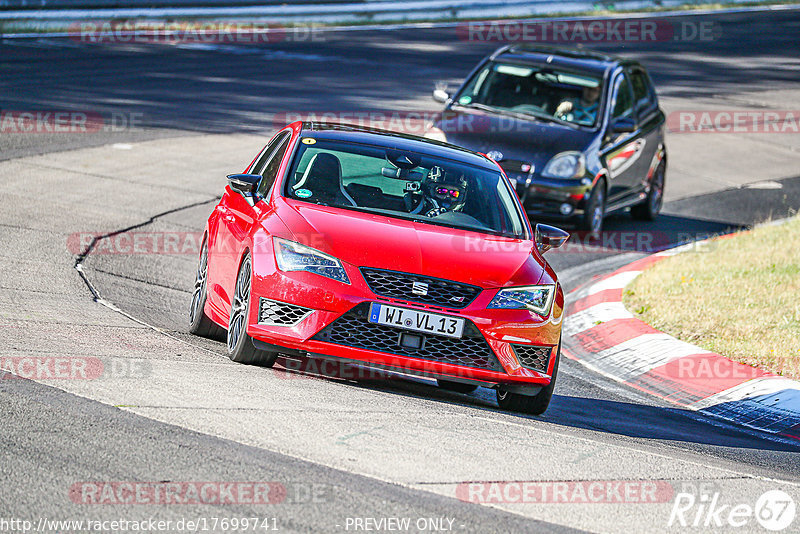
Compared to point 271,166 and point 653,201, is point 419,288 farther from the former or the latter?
point 653,201

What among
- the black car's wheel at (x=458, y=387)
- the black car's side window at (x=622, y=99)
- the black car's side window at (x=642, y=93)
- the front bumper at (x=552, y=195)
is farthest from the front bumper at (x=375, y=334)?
the black car's side window at (x=642, y=93)

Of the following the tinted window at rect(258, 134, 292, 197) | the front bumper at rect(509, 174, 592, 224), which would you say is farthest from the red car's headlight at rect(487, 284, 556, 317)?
the front bumper at rect(509, 174, 592, 224)

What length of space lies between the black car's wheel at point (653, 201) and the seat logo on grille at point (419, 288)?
9.19 m

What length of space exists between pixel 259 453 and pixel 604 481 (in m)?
1.61

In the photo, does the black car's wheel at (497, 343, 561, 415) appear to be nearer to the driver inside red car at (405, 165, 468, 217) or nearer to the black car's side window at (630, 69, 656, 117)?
the driver inside red car at (405, 165, 468, 217)

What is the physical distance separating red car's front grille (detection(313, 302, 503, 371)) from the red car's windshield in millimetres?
1135

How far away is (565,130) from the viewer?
1402 centimetres

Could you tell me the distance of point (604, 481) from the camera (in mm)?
5703

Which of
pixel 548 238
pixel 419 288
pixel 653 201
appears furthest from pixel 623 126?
pixel 419 288

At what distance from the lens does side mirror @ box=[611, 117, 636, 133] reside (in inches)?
559

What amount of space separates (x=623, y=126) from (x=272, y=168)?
693 cm

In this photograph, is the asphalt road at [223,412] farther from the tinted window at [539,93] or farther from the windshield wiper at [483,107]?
the windshield wiper at [483,107]

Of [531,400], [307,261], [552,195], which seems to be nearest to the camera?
[307,261]

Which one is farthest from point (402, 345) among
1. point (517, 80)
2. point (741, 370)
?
point (517, 80)
